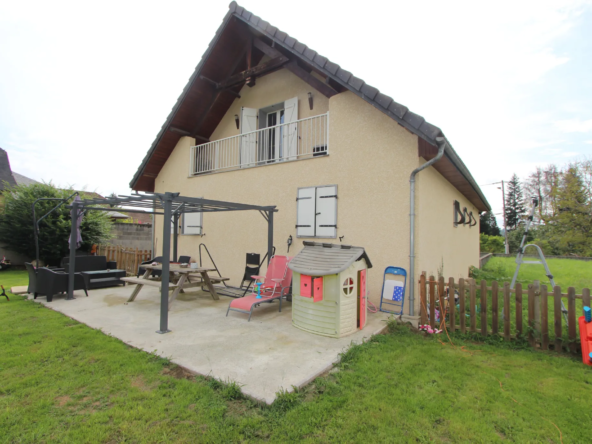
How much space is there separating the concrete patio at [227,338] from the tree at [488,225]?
3192cm

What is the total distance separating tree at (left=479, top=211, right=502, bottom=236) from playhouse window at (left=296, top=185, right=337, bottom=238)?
99.4 feet

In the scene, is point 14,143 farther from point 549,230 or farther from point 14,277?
Answer: point 549,230

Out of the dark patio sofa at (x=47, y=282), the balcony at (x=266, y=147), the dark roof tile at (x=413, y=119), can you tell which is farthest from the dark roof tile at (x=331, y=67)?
the dark patio sofa at (x=47, y=282)

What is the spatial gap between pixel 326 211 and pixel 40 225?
11655 mm

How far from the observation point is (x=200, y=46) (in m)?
8.43

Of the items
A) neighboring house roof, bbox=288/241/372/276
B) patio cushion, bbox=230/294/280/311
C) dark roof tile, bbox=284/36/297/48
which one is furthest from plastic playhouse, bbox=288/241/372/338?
dark roof tile, bbox=284/36/297/48

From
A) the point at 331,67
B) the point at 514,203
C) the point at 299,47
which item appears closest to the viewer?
the point at 331,67

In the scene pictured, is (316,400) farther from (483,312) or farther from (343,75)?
(343,75)

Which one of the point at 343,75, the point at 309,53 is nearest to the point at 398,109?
the point at 343,75

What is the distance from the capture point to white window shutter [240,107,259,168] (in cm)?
874

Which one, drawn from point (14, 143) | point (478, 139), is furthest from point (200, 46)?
point (14, 143)

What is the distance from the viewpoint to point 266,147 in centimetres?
787

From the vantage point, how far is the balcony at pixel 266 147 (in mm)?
7428

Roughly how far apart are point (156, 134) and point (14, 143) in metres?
21.6
